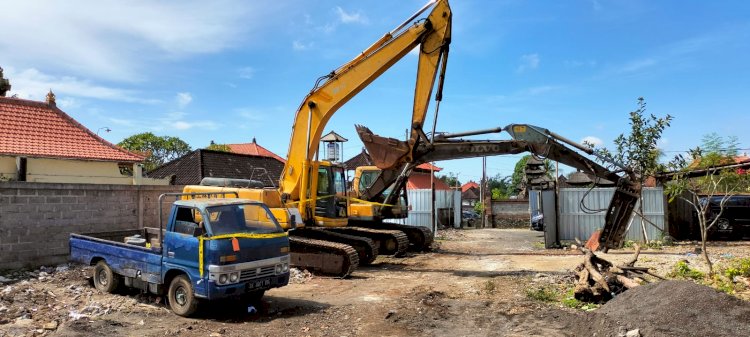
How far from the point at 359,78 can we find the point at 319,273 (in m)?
4.74

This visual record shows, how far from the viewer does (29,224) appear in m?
10.8

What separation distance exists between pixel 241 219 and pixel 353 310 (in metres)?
2.26

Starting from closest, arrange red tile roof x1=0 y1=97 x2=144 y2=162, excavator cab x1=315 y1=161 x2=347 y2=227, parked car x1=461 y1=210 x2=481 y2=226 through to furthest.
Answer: excavator cab x1=315 y1=161 x2=347 y2=227, red tile roof x1=0 y1=97 x2=144 y2=162, parked car x1=461 y1=210 x2=481 y2=226

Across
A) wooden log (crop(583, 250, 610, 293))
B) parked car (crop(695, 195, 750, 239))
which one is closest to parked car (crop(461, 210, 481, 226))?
parked car (crop(695, 195, 750, 239))

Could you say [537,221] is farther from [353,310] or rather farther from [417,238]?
[353,310]

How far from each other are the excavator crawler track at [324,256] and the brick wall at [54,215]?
438cm

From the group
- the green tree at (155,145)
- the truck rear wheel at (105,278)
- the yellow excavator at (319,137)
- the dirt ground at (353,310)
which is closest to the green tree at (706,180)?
the dirt ground at (353,310)

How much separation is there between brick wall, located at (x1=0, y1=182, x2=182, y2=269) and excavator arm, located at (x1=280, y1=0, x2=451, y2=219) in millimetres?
3928

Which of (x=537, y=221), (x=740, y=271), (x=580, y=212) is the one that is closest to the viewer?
(x=740, y=271)

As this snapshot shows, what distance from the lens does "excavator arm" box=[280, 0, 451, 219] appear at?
490 inches

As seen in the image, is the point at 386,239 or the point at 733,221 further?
the point at 733,221

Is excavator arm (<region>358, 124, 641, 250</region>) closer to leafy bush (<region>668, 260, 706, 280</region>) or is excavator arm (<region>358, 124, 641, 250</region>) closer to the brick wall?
leafy bush (<region>668, 260, 706, 280</region>)

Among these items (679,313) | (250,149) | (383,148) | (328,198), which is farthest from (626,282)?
(250,149)

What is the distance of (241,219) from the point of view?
825 cm
